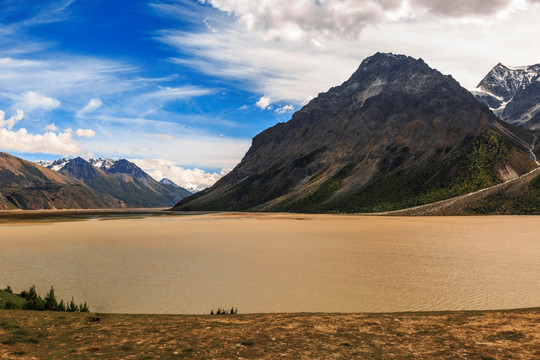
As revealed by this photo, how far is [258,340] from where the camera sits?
46.9 ft

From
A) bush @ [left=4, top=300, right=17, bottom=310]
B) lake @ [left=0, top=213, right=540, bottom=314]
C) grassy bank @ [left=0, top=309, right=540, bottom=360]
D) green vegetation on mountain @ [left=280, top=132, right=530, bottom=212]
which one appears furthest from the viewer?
green vegetation on mountain @ [left=280, top=132, right=530, bottom=212]

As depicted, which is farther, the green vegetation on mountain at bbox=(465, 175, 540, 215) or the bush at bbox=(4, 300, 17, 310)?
the green vegetation on mountain at bbox=(465, 175, 540, 215)

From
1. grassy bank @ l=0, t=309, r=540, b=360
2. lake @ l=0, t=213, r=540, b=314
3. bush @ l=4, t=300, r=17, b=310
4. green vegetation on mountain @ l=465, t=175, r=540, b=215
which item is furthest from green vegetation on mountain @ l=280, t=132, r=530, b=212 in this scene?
bush @ l=4, t=300, r=17, b=310

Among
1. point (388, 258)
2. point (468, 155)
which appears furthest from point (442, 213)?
point (388, 258)

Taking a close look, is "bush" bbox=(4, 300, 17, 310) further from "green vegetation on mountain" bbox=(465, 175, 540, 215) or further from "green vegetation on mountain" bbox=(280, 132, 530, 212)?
"green vegetation on mountain" bbox=(280, 132, 530, 212)

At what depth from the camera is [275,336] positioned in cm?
1477

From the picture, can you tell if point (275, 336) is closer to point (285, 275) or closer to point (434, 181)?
point (285, 275)

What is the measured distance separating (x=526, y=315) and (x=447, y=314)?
3779 millimetres

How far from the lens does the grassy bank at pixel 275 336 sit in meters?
12.5

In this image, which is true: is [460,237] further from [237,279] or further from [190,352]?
[190,352]

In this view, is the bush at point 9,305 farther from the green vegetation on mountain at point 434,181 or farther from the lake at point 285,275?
the green vegetation on mountain at point 434,181

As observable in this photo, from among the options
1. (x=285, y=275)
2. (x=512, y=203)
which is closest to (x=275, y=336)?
(x=285, y=275)

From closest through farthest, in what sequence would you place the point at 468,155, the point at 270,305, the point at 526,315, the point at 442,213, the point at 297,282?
the point at 526,315 → the point at 270,305 → the point at 297,282 → the point at 442,213 → the point at 468,155

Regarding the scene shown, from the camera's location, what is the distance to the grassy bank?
12.5m
